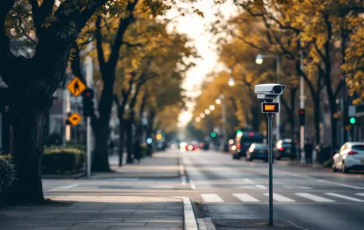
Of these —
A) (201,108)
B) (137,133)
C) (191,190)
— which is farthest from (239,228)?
(201,108)

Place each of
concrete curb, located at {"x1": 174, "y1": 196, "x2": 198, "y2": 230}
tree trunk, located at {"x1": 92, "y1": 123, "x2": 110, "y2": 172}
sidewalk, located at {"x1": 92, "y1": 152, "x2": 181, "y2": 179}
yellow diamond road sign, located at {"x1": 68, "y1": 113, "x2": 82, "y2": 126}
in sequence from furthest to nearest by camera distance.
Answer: tree trunk, located at {"x1": 92, "y1": 123, "x2": 110, "y2": 172}
sidewalk, located at {"x1": 92, "y1": 152, "x2": 181, "y2": 179}
yellow diamond road sign, located at {"x1": 68, "y1": 113, "x2": 82, "y2": 126}
concrete curb, located at {"x1": 174, "y1": 196, "x2": 198, "y2": 230}

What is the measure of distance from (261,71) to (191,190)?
129 feet

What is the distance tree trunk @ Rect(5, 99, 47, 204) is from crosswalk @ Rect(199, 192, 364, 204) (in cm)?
503

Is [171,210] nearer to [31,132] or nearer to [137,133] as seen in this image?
[31,132]

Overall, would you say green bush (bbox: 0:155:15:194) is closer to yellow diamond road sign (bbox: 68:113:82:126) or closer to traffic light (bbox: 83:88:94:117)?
yellow diamond road sign (bbox: 68:113:82:126)

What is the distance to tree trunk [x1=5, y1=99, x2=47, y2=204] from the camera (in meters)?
18.6

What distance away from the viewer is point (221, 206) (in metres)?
20.1

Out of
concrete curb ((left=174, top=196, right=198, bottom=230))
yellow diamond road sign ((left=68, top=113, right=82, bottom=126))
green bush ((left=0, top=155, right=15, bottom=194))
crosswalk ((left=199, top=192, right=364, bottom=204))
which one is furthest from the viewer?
yellow diamond road sign ((left=68, top=113, right=82, bottom=126))

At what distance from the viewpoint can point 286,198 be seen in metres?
23.0

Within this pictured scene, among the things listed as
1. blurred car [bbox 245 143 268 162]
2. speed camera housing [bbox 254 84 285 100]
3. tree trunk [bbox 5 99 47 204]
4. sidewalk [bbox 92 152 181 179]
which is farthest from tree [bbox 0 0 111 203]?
blurred car [bbox 245 143 268 162]

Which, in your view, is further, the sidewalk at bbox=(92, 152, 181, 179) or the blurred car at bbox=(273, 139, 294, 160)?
the blurred car at bbox=(273, 139, 294, 160)

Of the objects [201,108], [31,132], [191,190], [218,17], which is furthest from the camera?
[201,108]

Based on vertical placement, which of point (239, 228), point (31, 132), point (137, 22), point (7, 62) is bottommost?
point (239, 228)

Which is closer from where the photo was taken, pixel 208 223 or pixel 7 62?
pixel 208 223
